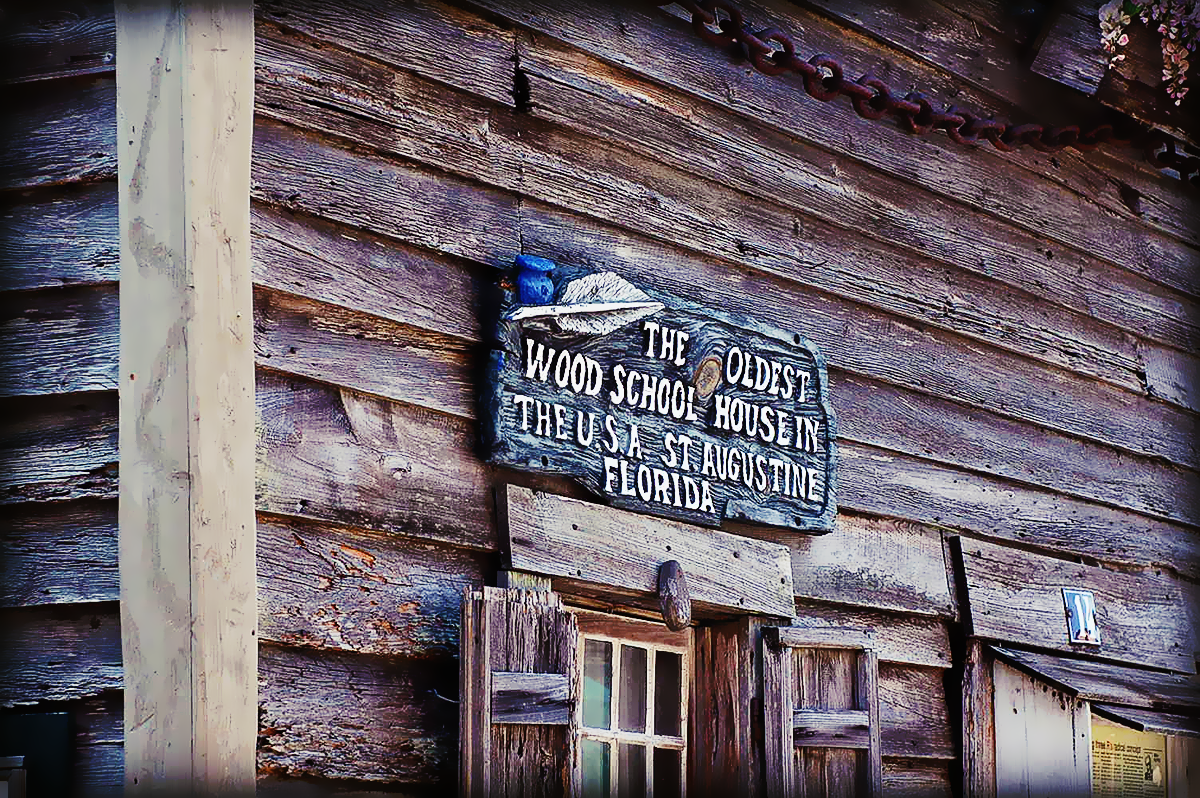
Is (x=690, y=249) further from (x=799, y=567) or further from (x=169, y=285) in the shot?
(x=169, y=285)

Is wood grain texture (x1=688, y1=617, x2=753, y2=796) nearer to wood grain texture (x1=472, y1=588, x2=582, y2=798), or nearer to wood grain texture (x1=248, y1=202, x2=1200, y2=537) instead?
wood grain texture (x1=472, y1=588, x2=582, y2=798)

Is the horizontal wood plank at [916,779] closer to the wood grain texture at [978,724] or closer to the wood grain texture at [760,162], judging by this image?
the wood grain texture at [978,724]

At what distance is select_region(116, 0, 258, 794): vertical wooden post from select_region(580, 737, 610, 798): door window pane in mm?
1123

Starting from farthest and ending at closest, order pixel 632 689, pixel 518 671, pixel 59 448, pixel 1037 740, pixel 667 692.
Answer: pixel 1037 740 < pixel 667 692 < pixel 632 689 < pixel 518 671 < pixel 59 448

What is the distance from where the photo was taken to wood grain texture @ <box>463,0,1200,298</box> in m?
4.27

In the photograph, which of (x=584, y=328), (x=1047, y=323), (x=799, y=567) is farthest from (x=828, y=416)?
(x=1047, y=323)

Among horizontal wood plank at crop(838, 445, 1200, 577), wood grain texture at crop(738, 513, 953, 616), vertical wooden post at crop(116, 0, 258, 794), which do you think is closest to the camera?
vertical wooden post at crop(116, 0, 258, 794)

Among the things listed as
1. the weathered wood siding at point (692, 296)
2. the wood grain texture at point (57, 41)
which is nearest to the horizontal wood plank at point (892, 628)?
the weathered wood siding at point (692, 296)

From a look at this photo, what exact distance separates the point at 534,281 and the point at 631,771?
4.56 ft

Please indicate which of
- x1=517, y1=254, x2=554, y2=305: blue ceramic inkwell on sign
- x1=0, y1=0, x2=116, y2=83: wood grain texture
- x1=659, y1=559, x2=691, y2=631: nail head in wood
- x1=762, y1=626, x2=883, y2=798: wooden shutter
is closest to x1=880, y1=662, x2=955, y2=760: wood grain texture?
x1=762, y1=626, x2=883, y2=798: wooden shutter

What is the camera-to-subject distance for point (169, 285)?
321cm

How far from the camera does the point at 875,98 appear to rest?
4.72 meters

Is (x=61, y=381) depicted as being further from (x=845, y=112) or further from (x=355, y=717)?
(x=845, y=112)

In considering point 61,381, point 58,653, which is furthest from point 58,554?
point 61,381
